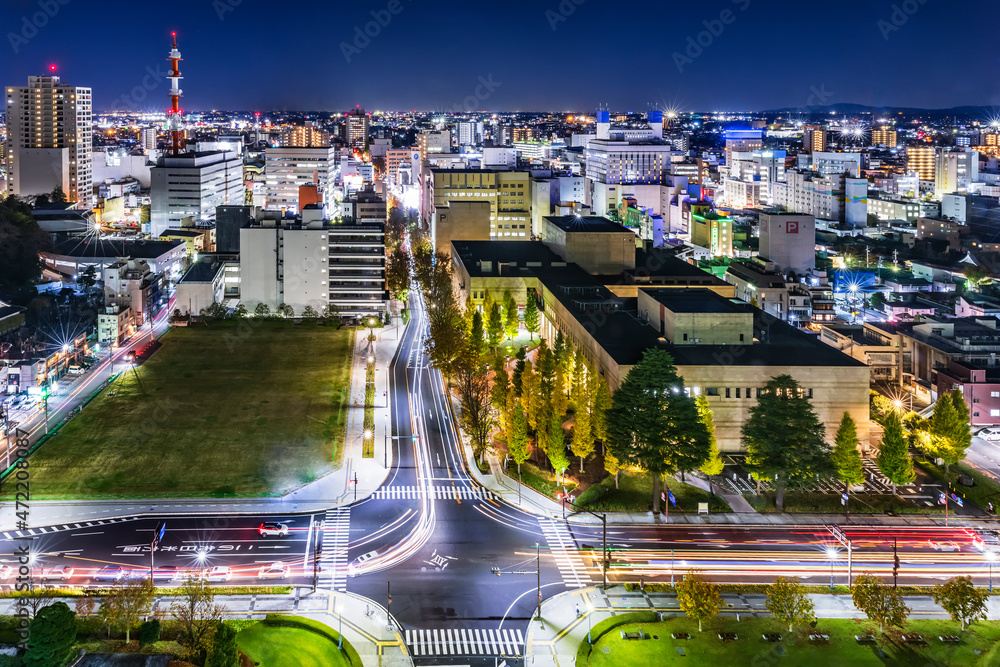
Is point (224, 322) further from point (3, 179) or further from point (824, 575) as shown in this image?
point (3, 179)

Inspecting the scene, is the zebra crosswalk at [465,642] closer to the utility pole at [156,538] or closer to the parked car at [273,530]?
the parked car at [273,530]

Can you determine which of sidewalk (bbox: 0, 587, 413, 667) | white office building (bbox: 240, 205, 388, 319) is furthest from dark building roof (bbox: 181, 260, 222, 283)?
sidewalk (bbox: 0, 587, 413, 667)

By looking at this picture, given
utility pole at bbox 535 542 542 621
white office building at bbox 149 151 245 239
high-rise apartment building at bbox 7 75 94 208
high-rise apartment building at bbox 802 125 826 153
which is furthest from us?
high-rise apartment building at bbox 802 125 826 153

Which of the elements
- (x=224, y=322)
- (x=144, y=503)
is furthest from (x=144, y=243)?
(x=144, y=503)

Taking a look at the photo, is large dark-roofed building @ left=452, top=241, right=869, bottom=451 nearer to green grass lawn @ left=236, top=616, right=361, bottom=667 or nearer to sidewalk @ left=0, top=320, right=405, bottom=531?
sidewalk @ left=0, top=320, right=405, bottom=531

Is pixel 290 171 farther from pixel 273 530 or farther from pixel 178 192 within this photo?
pixel 273 530

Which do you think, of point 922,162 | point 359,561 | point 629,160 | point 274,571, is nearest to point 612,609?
point 359,561

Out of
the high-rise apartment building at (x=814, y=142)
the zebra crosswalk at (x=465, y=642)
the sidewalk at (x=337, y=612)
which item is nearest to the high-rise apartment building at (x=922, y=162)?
the high-rise apartment building at (x=814, y=142)
